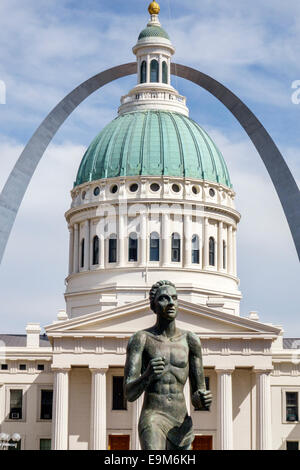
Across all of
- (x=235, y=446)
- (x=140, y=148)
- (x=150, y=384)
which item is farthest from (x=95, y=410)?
(x=150, y=384)

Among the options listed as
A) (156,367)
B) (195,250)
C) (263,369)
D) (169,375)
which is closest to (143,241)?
(195,250)

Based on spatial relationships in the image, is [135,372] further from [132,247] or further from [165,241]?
[132,247]

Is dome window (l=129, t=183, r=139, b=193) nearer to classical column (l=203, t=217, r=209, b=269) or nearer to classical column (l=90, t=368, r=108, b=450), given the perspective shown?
classical column (l=203, t=217, r=209, b=269)

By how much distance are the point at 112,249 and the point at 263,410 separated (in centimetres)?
2473

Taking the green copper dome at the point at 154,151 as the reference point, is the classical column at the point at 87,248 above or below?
below

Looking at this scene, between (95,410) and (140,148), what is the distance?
30.4 m

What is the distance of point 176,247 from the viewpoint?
9362 centimetres

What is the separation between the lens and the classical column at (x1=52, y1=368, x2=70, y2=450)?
73750 mm

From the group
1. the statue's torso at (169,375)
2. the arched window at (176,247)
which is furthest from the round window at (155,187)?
the statue's torso at (169,375)

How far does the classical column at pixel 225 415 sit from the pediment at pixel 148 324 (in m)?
3.07

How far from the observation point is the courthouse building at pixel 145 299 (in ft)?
246

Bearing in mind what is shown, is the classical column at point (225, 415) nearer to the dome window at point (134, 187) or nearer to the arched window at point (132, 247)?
the arched window at point (132, 247)

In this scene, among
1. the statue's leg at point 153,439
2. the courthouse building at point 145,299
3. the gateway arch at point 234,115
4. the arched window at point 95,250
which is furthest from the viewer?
the arched window at point 95,250
